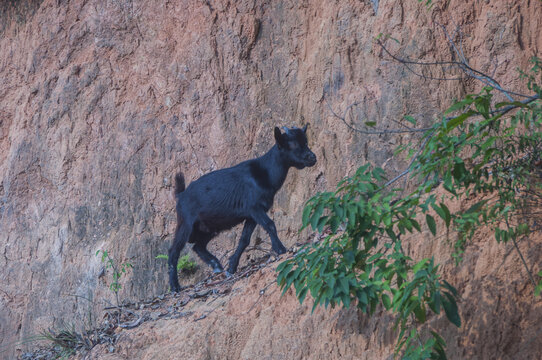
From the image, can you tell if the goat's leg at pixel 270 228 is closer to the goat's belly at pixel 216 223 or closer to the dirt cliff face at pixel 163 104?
the goat's belly at pixel 216 223

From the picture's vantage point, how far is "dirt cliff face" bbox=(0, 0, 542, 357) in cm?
1037

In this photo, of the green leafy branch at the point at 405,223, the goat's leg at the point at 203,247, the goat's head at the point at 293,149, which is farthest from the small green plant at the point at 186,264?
the green leafy branch at the point at 405,223

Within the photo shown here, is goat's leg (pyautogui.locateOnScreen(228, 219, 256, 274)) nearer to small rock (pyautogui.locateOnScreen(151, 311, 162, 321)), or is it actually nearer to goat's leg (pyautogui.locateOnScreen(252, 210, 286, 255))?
goat's leg (pyautogui.locateOnScreen(252, 210, 286, 255))

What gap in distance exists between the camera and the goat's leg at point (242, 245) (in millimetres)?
9453

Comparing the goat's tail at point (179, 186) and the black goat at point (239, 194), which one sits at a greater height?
the goat's tail at point (179, 186)

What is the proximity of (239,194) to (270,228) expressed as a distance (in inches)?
33.4

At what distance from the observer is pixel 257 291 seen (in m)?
7.23

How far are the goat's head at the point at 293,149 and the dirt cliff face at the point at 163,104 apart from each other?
1068 mm

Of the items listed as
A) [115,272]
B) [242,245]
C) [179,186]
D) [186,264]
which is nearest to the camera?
[242,245]

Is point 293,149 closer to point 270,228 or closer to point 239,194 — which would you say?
point 239,194

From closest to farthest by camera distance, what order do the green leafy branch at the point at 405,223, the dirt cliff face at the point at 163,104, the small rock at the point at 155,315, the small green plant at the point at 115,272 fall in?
the green leafy branch at the point at 405,223 → the small rock at the point at 155,315 → the small green plant at the point at 115,272 → the dirt cliff face at the point at 163,104

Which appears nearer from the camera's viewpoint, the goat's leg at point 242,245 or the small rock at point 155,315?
the small rock at point 155,315

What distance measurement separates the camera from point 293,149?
32.0 feet

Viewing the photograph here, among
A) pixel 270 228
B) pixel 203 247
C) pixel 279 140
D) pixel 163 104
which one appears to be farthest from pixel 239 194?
pixel 163 104
